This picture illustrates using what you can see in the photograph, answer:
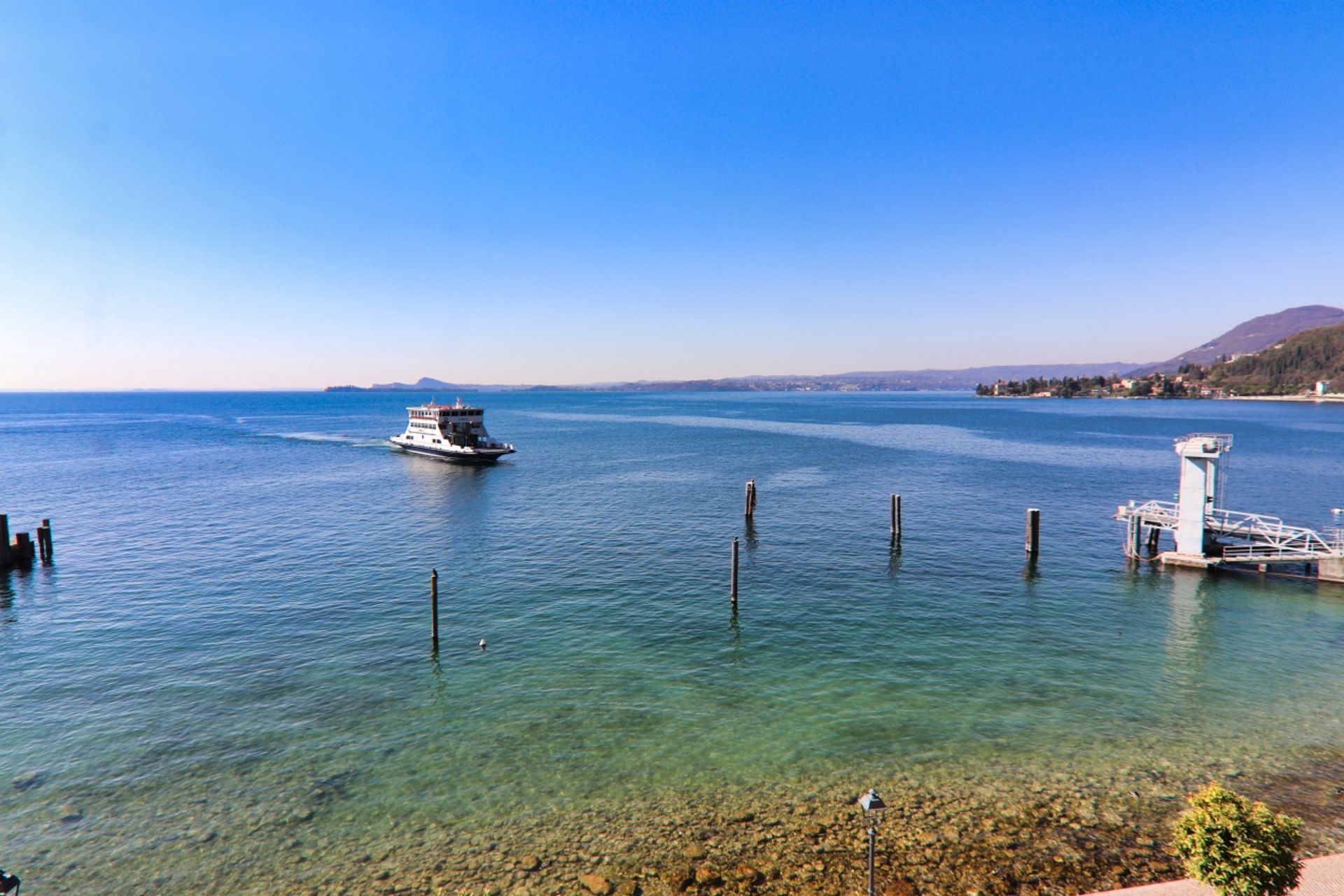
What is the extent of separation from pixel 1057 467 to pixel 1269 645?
61729mm

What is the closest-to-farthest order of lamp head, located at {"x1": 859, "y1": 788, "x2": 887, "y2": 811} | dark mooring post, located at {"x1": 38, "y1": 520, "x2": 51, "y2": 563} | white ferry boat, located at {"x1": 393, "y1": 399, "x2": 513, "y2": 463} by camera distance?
lamp head, located at {"x1": 859, "y1": 788, "x2": 887, "y2": 811}
dark mooring post, located at {"x1": 38, "y1": 520, "x2": 51, "y2": 563}
white ferry boat, located at {"x1": 393, "y1": 399, "x2": 513, "y2": 463}

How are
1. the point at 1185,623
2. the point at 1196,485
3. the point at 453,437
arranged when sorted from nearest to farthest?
the point at 1185,623 < the point at 1196,485 < the point at 453,437

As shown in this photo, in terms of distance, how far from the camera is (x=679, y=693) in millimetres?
25453

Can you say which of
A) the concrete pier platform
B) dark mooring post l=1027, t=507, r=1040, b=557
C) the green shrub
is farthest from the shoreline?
dark mooring post l=1027, t=507, r=1040, b=557

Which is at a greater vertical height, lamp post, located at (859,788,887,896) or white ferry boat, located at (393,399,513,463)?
white ferry boat, located at (393,399,513,463)

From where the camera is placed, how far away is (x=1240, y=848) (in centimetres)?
1155

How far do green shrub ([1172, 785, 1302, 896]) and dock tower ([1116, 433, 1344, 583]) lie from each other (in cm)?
3334

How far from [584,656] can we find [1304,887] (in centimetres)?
2306

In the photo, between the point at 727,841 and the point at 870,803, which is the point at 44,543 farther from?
the point at 870,803

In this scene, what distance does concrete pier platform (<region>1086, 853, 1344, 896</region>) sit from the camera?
44.0ft

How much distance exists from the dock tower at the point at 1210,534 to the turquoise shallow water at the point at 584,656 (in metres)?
2.34

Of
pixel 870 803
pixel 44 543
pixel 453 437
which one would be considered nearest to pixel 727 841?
pixel 870 803

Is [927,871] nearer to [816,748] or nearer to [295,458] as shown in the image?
[816,748]

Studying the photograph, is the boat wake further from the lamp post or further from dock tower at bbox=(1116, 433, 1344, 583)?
the lamp post
